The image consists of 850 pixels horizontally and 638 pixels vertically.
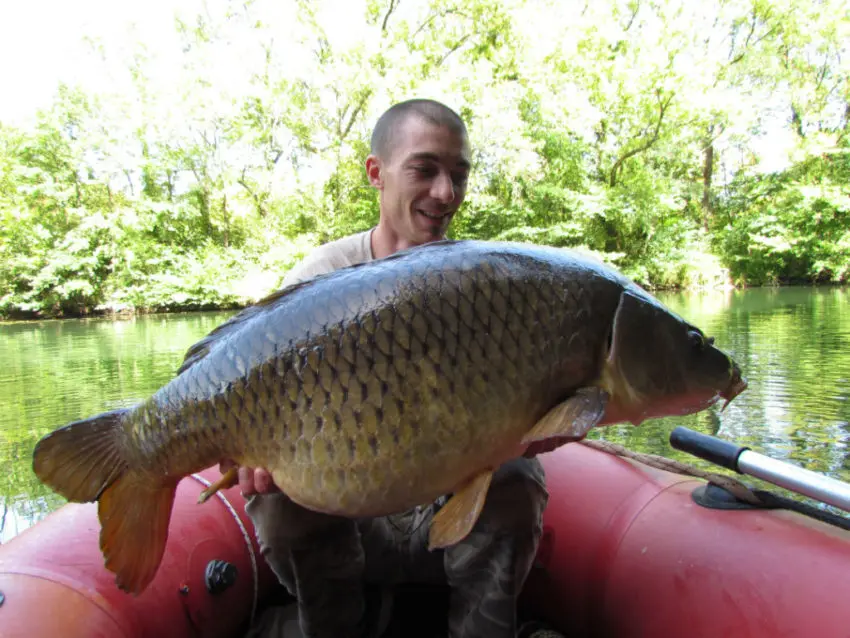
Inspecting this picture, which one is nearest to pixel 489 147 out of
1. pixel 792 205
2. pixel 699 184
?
pixel 699 184

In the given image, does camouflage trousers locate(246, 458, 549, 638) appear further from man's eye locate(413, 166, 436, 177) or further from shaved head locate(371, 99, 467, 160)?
shaved head locate(371, 99, 467, 160)

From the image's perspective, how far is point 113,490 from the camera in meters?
1.37

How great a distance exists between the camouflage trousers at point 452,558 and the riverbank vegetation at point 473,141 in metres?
13.8

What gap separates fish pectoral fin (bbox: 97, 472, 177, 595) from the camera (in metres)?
1.35

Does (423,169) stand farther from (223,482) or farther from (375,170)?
(223,482)

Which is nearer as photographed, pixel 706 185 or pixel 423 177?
pixel 423 177

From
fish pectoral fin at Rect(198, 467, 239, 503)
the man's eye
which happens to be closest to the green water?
fish pectoral fin at Rect(198, 467, 239, 503)

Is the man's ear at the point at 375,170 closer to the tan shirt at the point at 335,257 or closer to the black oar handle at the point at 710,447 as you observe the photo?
the tan shirt at the point at 335,257

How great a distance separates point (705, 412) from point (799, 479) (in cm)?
400

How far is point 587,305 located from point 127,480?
1127mm

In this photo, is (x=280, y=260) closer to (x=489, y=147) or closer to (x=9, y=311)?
(x=489, y=147)

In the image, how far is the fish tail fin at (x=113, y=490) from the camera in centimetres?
134

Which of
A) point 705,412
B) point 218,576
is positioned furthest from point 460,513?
point 705,412

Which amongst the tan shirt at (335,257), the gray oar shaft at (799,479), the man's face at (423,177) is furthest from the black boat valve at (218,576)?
the gray oar shaft at (799,479)
